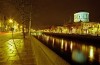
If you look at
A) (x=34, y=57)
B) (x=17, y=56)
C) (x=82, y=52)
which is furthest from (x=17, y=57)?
(x=82, y=52)

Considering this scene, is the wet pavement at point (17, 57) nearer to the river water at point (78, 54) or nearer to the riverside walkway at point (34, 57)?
the riverside walkway at point (34, 57)

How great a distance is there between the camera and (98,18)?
161000mm

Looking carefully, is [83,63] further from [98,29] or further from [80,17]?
[80,17]

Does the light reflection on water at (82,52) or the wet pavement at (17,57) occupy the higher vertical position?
the wet pavement at (17,57)

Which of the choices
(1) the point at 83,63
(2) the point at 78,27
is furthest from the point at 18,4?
(2) the point at 78,27

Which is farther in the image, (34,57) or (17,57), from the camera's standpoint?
(17,57)

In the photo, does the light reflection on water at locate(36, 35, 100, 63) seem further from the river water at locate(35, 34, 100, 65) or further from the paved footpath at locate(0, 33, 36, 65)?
the paved footpath at locate(0, 33, 36, 65)

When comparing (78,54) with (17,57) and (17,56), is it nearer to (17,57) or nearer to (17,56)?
(17,56)

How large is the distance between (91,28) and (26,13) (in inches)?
2951

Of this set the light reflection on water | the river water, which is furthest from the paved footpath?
the light reflection on water

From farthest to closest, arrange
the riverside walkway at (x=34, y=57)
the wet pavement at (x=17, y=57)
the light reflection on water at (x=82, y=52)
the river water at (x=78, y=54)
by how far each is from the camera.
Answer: the light reflection on water at (x=82, y=52) → the river water at (x=78, y=54) → the wet pavement at (x=17, y=57) → the riverside walkway at (x=34, y=57)

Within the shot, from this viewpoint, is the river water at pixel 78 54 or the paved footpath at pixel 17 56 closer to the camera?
the paved footpath at pixel 17 56

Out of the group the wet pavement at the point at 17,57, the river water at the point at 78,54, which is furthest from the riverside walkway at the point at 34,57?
the river water at the point at 78,54

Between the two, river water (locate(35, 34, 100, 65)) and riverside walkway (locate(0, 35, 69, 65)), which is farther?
river water (locate(35, 34, 100, 65))
